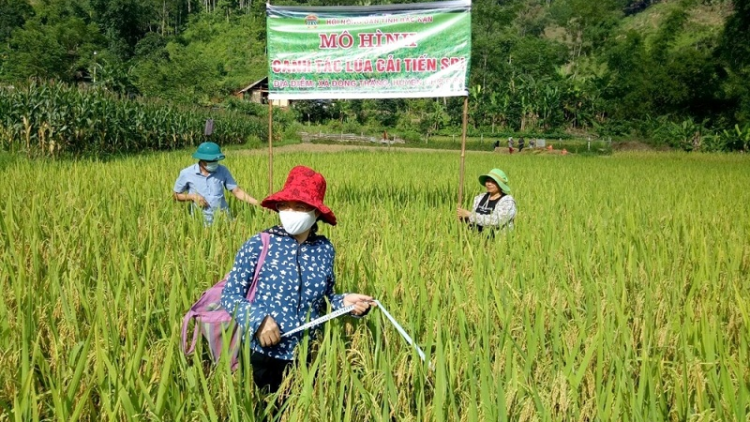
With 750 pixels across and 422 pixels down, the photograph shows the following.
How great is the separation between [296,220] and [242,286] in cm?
28

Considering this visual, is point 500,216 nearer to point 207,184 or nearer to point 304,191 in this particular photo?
point 207,184

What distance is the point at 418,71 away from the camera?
5.23m

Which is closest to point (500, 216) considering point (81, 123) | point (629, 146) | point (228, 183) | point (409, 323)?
point (228, 183)

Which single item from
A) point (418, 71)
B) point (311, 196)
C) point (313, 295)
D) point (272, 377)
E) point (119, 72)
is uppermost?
point (119, 72)

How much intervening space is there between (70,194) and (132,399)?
397 cm

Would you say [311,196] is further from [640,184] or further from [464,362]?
[640,184]

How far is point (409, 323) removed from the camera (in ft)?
6.98

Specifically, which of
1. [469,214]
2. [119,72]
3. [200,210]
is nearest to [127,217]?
[200,210]

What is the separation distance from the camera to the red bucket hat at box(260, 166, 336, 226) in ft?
6.31

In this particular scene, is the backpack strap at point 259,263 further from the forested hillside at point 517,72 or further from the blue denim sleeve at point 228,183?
the forested hillside at point 517,72

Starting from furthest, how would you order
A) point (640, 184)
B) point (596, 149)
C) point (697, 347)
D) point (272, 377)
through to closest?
point (596, 149)
point (640, 184)
point (697, 347)
point (272, 377)

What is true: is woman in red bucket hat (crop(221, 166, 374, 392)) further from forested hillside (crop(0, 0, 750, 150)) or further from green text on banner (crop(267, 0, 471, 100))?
forested hillside (crop(0, 0, 750, 150))

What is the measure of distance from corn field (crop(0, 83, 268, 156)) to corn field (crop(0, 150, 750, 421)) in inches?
234

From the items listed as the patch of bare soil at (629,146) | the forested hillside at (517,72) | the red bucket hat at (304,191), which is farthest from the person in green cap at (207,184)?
the patch of bare soil at (629,146)
